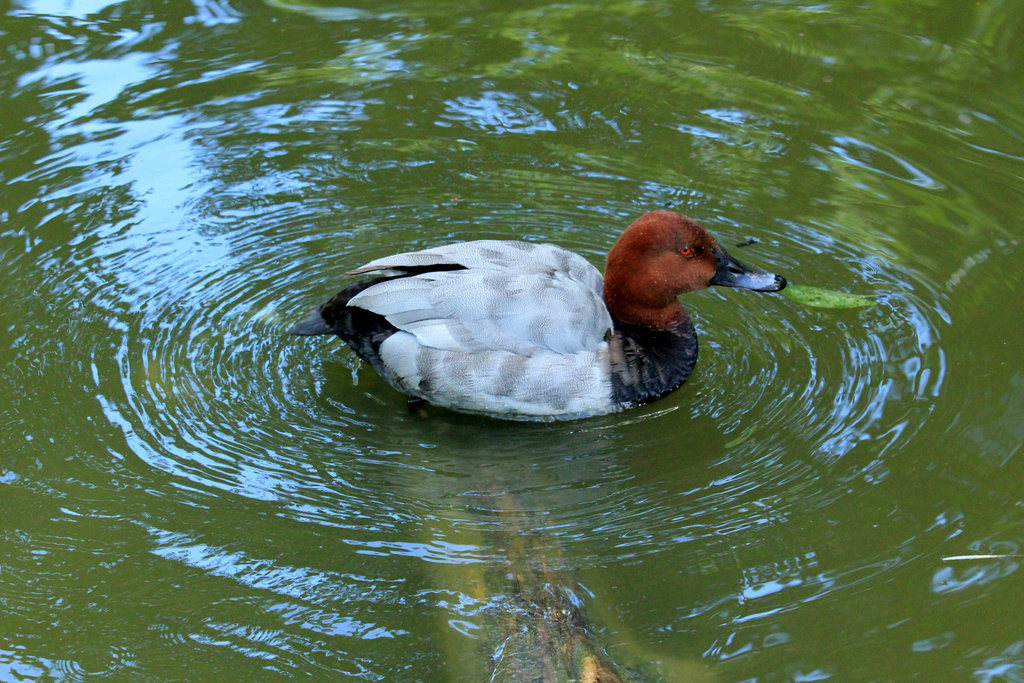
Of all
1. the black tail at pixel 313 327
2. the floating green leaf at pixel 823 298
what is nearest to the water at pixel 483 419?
the floating green leaf at pixel 823 298

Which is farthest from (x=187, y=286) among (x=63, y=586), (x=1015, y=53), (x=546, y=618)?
(x=1015, y=53)

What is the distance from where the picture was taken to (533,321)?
482 centimetres

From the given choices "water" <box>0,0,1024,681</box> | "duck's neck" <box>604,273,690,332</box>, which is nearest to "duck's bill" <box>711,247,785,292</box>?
"duck's neck" <box>604,273,690,332</box>

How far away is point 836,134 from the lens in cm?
679

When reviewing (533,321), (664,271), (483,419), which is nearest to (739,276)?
(664,271)

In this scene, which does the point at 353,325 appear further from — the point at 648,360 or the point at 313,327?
the point at 648,360

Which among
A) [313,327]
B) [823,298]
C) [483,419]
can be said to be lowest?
[483,419]

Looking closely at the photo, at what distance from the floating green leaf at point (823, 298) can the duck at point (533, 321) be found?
0.45 metres

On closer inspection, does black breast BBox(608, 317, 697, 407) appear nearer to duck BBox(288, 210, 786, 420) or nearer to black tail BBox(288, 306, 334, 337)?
duck BBox(288, 210, 786, 420)

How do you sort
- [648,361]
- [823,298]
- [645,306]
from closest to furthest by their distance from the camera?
[648,361] < [645,306] < [823,298]

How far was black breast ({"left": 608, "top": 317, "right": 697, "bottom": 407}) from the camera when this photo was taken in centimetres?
498

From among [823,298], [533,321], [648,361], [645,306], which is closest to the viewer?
[533,321]

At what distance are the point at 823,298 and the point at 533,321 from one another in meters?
1.63

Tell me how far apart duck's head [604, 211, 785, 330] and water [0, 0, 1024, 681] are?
357 millimetres
